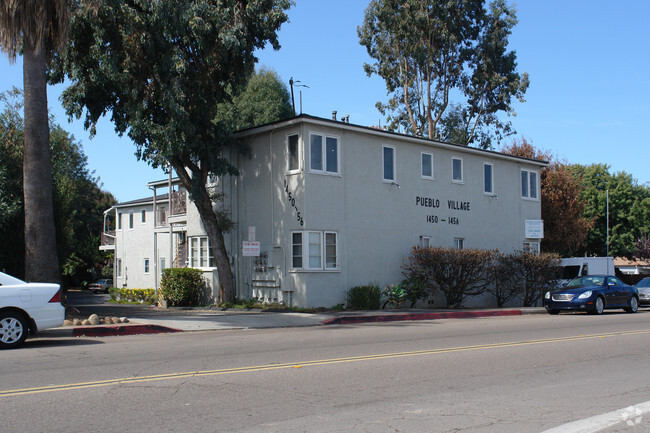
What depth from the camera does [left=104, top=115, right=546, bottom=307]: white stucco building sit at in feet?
74.6

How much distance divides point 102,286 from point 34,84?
42399 millimetres

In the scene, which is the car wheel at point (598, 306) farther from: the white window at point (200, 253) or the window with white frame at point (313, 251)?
the white window at point (200, 253)

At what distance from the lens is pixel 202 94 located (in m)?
21.8

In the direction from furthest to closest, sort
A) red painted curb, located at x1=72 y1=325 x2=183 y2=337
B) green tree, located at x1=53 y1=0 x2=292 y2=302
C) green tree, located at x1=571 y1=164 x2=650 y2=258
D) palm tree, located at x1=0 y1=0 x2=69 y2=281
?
1. green tree, located at x1=571 y1=164 x2=650 y2=258
2. green tree, located at x1=53 y1=0 x2=292 y2=302
3. palm tree, located at x1=0 y1=0 x2=69 y2=281
4. red painted curb, located at x1=72 y1=325 x2=183 y2=337

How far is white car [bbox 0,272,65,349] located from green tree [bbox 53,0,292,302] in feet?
30.4

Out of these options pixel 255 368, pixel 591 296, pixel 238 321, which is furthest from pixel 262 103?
pixel 255 368

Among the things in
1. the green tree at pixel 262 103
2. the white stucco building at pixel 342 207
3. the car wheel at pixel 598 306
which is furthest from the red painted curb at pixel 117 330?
the green tree at pixel 262 103

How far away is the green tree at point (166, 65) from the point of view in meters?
20.3

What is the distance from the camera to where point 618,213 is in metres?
50.9

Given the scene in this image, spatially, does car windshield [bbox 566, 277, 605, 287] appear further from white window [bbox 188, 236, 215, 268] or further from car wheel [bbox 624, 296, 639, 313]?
white window [bbox 188, 236, 215, 268]

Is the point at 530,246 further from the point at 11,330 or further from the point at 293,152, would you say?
the point at 11,330

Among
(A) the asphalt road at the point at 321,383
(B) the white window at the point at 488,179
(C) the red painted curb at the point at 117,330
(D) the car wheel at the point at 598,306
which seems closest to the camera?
(A) the asphalt road at the point at 321,383

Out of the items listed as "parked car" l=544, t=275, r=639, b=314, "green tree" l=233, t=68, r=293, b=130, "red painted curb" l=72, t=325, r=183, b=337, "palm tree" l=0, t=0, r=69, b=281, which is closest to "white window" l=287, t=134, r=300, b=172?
"palm tree" l=0, t=0, r=69, b=281

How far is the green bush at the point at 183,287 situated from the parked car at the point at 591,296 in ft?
45.9
